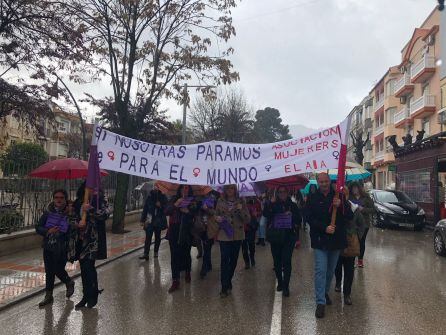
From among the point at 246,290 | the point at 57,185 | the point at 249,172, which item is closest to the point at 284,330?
the point at 246,290

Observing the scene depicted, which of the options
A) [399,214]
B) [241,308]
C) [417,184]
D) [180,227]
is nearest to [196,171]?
[180,227]

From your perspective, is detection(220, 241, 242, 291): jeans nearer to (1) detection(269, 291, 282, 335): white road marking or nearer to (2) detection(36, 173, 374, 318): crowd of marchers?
(2) detection(36, 173, 374, 318): crowd of marchers

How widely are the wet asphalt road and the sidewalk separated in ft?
1.07

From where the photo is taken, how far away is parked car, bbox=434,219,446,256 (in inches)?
422

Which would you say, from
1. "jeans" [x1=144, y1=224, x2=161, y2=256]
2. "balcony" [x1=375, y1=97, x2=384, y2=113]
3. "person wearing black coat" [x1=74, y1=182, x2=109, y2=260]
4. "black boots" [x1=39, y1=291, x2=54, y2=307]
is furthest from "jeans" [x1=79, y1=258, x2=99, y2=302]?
"balcony" [x1=375, y1=97, x2=384, y2=113]

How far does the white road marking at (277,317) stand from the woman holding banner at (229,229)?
78cm

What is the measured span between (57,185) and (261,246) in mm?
5787

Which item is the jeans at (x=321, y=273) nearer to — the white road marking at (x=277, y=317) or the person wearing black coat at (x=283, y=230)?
the white road marking at (x=277, y=317)

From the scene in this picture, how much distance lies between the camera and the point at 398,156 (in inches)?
930

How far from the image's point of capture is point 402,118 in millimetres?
39344

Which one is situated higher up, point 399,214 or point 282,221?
point 282,221

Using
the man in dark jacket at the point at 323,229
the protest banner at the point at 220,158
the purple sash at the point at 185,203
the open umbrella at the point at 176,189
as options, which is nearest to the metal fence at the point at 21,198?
the open umbrella at the point at 176,189

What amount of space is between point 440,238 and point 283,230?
6368 mm

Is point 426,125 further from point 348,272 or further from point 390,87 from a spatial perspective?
point 348,272
